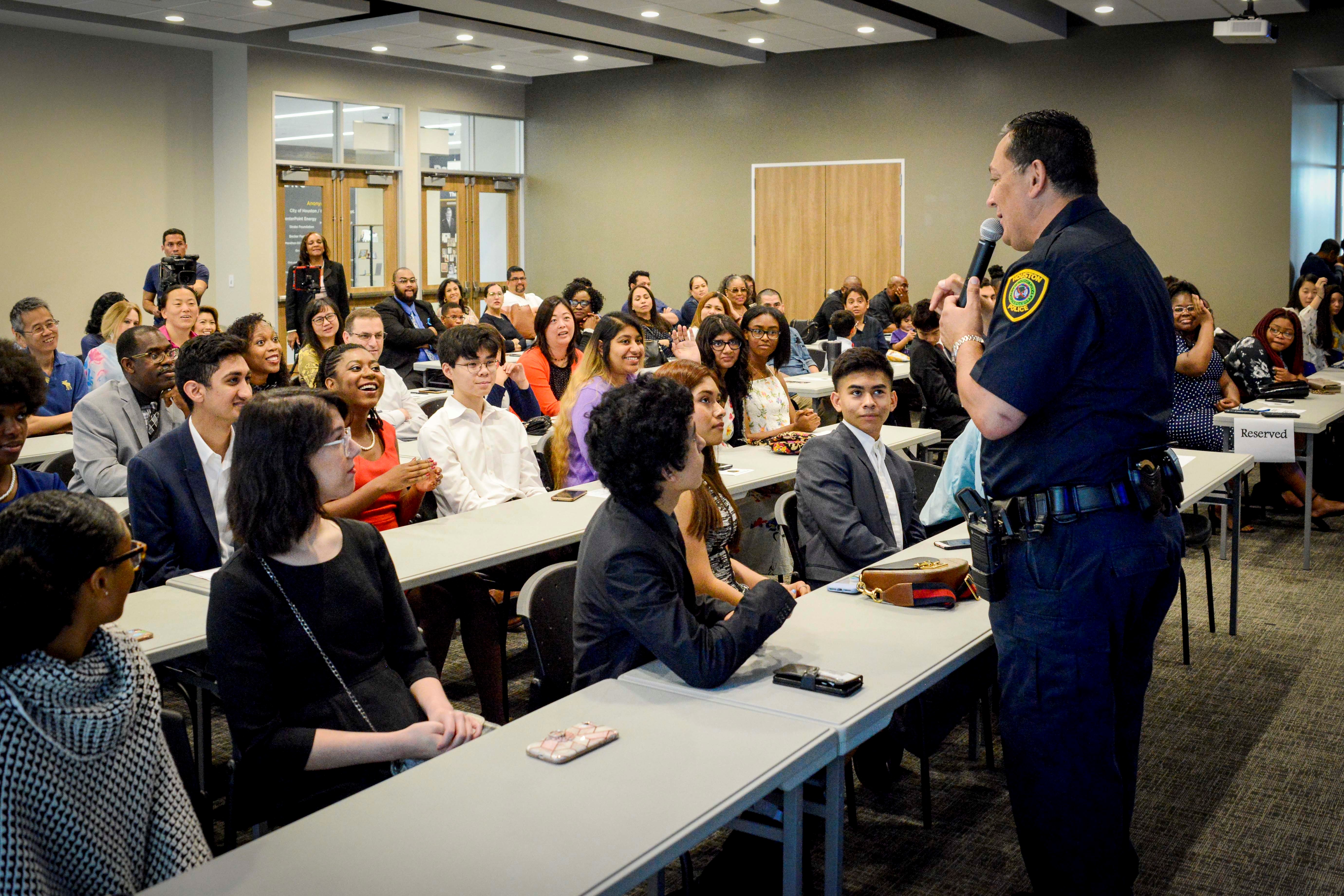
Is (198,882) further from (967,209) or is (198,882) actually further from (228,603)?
(967,209)

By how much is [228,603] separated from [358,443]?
184 cm

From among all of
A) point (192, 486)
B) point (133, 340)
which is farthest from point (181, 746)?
point (133, 340)

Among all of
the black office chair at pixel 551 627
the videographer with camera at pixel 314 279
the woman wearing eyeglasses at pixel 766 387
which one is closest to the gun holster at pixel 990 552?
the black office chair at pixel 551 627

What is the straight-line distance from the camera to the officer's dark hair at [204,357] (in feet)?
10.9

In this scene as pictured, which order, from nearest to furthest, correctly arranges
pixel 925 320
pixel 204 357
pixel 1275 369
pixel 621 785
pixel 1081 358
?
1. pixel 621 785
2. pixel 1081 358
3. pixel 204 357
4. pixel 1275 369
5. pixel 925 320

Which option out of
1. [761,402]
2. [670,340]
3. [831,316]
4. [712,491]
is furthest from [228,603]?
[831,316]

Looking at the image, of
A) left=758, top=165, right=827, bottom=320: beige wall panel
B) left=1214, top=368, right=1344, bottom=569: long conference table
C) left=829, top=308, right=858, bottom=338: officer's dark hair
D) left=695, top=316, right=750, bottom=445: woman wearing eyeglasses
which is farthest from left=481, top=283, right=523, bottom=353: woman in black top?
left=1214, top=368, right=1344, bottom=569: long conference table

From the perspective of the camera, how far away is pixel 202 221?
13.0m

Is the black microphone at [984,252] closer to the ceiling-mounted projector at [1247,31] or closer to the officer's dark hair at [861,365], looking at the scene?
the officer's dark hair at [861,365]

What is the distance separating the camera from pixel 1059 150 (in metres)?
2.31

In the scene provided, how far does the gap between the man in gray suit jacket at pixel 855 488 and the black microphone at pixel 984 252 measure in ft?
3.91

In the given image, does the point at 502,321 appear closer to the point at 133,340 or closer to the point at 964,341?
the point at 133,340

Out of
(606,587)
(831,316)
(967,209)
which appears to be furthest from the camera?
(967,209)

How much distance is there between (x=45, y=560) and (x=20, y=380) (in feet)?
5.18
